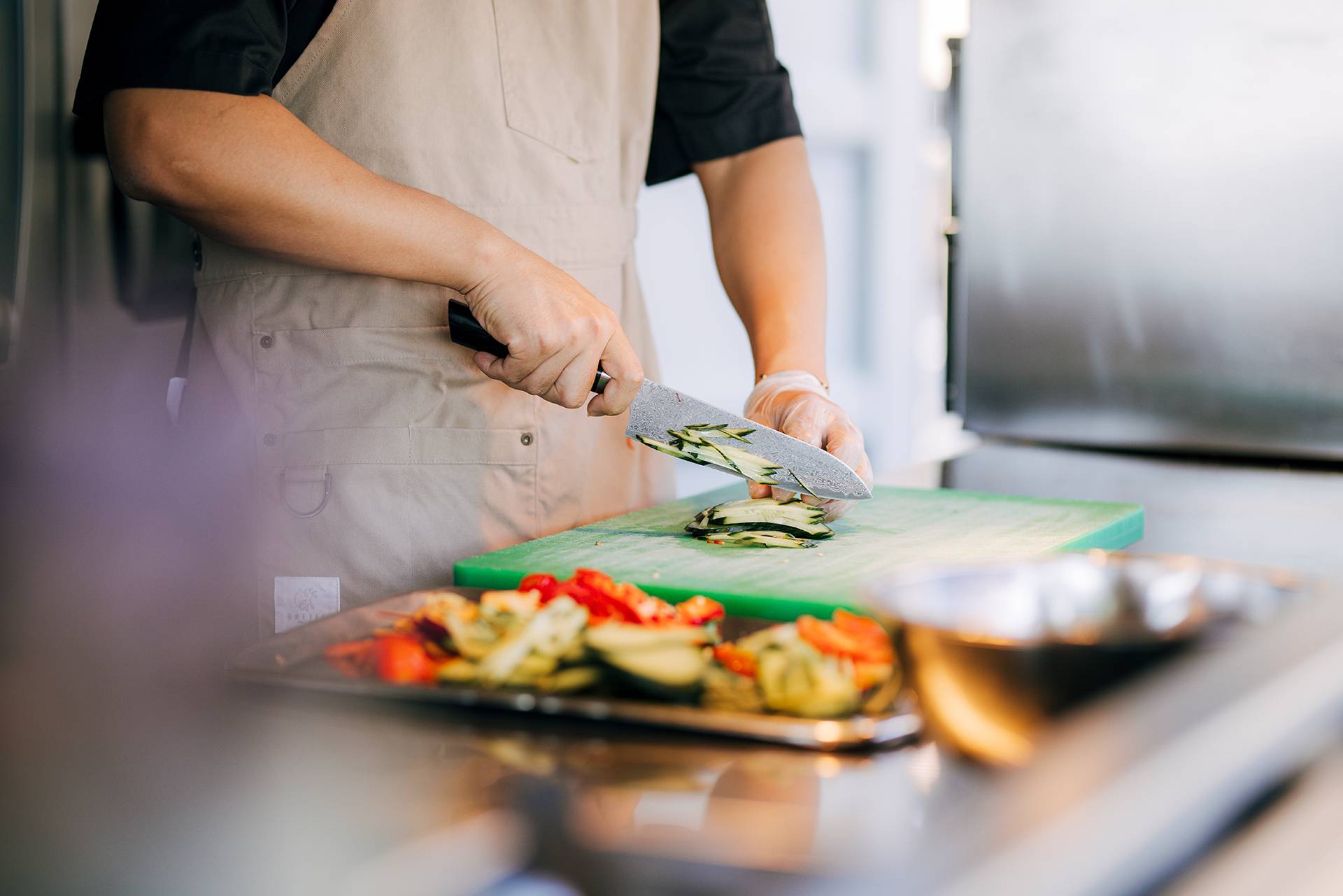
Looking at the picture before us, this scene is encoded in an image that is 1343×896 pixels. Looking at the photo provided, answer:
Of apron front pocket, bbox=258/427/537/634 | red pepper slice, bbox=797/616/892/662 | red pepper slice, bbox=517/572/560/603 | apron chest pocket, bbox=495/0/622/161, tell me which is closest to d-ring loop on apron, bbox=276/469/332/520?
apron front pocket, bbox=258/427/537/634

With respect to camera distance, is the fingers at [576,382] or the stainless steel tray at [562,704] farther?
the fingers at [576,382]

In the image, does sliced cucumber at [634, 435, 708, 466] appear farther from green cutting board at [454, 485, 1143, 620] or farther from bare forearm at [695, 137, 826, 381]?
bare forearm at [695, 137, 826, 381]

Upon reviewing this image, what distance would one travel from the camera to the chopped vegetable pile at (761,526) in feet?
4.22

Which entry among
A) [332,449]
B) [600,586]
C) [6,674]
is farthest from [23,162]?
[600,586]

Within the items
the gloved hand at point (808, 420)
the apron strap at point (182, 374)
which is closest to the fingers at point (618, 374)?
the gloved hand at point (808, 420)

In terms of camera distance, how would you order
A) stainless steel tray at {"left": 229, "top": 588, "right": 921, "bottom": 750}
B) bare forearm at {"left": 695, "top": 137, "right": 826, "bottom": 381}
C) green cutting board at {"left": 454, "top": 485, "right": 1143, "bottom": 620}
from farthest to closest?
bare forearm at {"left": 695, "top": 137, "right": 826, "bottom": 381}
green cutting board at {"left": 454, "top": 485, "right": 1143, "bottom": 620}
stainless steel tray at {"left": 229, "top": 588, "right": 921, "bottom": 750}

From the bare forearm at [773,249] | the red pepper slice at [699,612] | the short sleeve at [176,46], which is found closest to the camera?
the red pepper slice at [699,612]

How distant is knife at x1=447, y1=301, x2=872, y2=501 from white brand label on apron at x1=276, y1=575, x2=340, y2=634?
0.31 metres

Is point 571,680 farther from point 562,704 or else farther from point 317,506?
point 317,506

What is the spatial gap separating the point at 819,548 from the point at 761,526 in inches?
2.6

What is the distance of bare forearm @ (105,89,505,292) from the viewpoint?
120 centimetres

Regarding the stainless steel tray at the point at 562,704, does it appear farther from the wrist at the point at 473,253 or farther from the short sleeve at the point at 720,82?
the short sleeve at the point at 720,82

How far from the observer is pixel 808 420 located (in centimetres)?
152

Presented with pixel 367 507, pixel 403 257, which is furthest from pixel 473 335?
pixel 367 507
